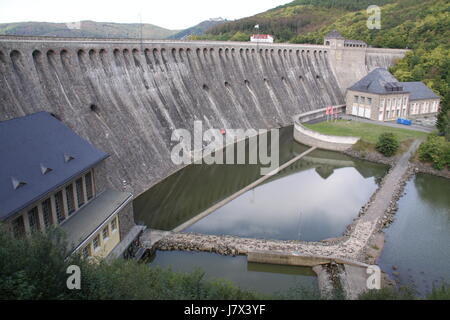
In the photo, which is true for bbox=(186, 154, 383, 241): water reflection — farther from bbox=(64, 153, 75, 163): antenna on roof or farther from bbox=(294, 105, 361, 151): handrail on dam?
bbox=(64, 153, 75, 163): antenna on roof

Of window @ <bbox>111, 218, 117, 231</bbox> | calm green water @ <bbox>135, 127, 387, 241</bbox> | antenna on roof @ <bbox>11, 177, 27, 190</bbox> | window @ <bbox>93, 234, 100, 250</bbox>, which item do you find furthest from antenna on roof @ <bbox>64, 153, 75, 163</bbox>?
calm green water @ <bbox>135, 127, 387, 241</bbox>

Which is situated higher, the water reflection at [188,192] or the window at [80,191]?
the window at [80,191]

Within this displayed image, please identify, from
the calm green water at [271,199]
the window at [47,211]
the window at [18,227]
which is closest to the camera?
the window at [18,227]

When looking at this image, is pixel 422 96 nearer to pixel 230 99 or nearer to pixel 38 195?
pixel 230 99

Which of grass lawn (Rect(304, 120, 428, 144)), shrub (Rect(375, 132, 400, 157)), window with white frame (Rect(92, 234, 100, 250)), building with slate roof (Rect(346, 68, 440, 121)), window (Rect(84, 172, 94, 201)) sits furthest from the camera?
building with slate roof (Rect(346, 68, 440, 121))

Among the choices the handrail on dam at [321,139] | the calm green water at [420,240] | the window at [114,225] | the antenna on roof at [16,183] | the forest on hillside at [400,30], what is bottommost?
the calm green water at [420,240]

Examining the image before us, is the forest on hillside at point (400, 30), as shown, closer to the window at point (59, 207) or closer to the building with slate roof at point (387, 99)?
the building with slate roof at point (387, 99)

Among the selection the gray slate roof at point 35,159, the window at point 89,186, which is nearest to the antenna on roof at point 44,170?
the gray slate roof at point 35,159
